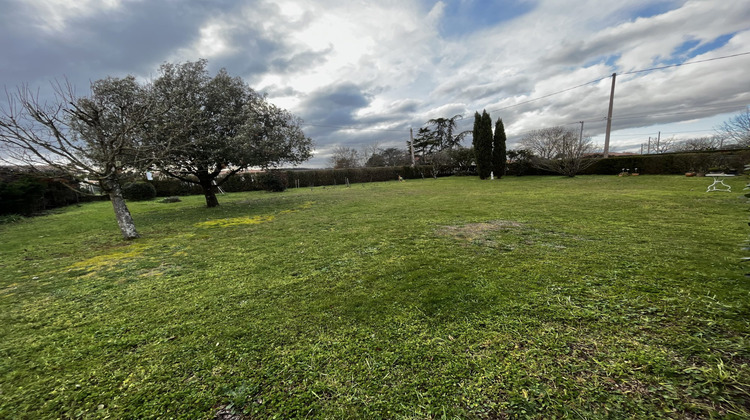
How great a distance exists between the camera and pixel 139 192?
1802cm

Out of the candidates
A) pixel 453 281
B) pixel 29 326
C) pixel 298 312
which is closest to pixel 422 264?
pixel 453 281

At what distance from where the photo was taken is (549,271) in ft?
10.6

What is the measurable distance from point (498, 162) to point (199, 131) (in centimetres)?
2134

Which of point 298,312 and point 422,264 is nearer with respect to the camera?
point 298,312

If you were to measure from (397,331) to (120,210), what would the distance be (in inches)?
304

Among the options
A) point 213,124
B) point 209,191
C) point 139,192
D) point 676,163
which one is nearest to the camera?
point 213,124

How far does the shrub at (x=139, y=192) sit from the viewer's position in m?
17.6

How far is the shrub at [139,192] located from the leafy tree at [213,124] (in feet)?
35.6

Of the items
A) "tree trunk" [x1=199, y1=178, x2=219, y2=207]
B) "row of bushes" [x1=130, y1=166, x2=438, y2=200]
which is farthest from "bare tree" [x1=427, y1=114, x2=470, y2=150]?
"tree trunk" [x1=199, y1=178, x2=219, y2=207]

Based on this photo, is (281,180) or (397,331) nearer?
(397,331)

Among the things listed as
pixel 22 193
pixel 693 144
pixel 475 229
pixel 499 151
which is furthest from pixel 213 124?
pixel 693 144

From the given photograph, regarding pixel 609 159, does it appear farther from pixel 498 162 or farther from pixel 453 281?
pixel 453 281

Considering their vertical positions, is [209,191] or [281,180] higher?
[281,180]

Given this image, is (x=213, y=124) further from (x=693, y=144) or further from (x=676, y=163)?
(x=693, y=144)
